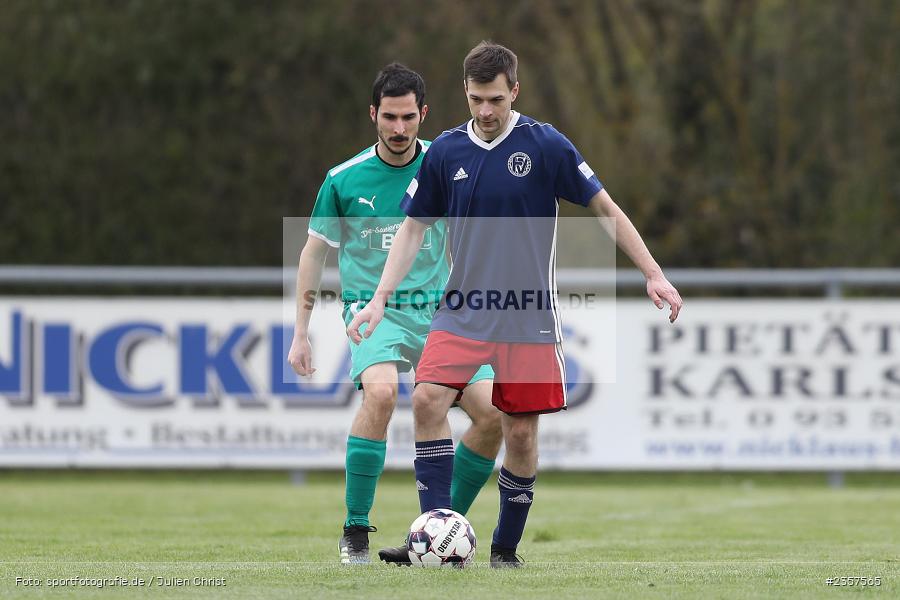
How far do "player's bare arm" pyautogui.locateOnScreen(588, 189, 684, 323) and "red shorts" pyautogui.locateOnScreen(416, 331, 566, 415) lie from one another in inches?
21.9

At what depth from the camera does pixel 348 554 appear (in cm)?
684

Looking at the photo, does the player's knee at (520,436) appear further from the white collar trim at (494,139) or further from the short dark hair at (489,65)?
the short dark hair at (489,65)

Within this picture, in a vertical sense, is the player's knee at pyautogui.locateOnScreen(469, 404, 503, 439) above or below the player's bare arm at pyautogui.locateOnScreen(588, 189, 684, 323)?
below

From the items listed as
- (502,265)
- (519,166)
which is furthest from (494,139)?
(502,265)

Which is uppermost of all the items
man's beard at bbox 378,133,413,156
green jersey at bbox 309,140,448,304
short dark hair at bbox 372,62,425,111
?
short dark hair at bbox 372,62,425,111

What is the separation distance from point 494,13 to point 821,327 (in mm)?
5822

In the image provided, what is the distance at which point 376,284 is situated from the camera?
736 centimetres

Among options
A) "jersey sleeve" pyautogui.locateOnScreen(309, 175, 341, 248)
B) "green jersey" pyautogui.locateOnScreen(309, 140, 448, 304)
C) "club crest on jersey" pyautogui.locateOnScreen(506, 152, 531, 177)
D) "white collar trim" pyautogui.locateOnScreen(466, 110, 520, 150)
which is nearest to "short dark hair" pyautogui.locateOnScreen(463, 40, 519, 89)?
"white collar trim" pyautogui.locateOnScreen(466, 110, 520, 150)

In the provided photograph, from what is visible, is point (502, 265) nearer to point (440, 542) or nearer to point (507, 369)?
point (507, 369)

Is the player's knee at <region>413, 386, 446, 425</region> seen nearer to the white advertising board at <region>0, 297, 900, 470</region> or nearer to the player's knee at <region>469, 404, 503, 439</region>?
the player's knee at <region>469, 404, 503, 439</region>

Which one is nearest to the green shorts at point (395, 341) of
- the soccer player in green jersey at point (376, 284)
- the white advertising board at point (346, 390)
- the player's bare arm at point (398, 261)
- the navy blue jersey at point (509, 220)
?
the soccer player in green jersey at point (376, 284)

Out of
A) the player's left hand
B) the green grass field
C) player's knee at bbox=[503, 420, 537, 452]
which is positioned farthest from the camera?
player's knee at bbox=[503, 420, 537, 452]

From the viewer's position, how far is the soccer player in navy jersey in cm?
646

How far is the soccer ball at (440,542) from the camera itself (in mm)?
6375
